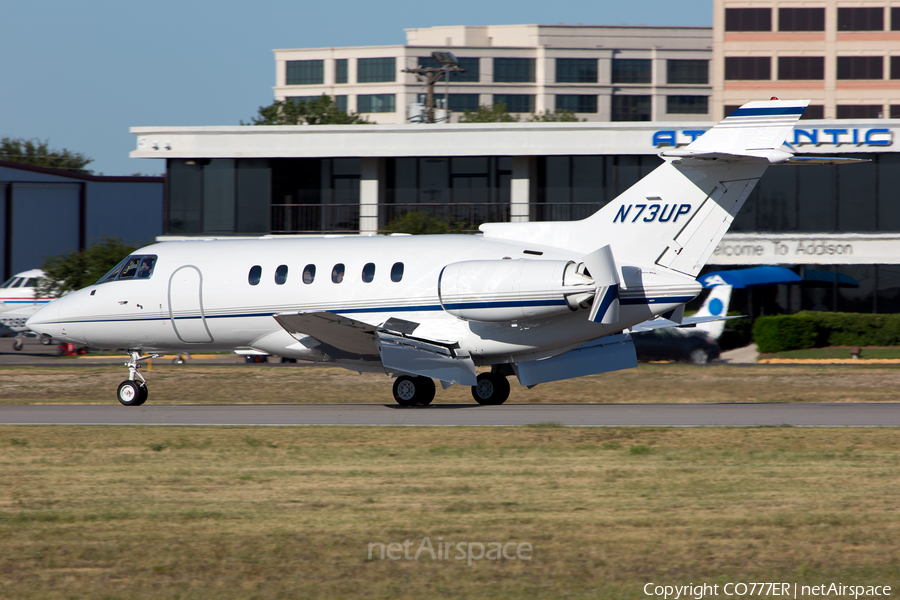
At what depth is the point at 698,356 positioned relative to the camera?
2858 centimetres

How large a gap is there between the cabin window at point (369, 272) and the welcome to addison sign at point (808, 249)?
819 inches

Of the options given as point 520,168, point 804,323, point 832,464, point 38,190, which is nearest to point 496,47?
point 38,190

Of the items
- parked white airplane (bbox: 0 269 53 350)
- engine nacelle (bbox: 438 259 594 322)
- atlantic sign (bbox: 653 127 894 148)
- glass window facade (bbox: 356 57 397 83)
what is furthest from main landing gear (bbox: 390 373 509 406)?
glass window facade (bbox: 356 57 397 83)

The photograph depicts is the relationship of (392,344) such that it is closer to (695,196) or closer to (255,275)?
(255,275)

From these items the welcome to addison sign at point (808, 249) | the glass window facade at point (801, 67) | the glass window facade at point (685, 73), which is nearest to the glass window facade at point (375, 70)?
the glass window facade at point (685, 73)

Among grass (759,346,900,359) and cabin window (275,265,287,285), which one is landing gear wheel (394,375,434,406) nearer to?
cabin window (275,265,287,285)

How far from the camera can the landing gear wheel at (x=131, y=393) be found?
19489 mm

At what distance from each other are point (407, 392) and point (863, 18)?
201ft

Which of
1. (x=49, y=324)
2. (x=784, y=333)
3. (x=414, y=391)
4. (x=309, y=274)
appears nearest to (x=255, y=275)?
(x=309, y=274)

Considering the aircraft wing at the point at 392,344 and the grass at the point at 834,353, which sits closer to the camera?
the aircraft wing at the point at 392,344

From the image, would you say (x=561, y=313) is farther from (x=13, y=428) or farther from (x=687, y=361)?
(x=687, y=361)

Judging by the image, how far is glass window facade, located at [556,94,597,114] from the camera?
10550cm

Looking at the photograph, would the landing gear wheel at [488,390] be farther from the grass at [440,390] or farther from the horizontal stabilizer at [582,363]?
the horizontal stabilizer at [582,363]

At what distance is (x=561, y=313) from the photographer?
1683 centimetres
